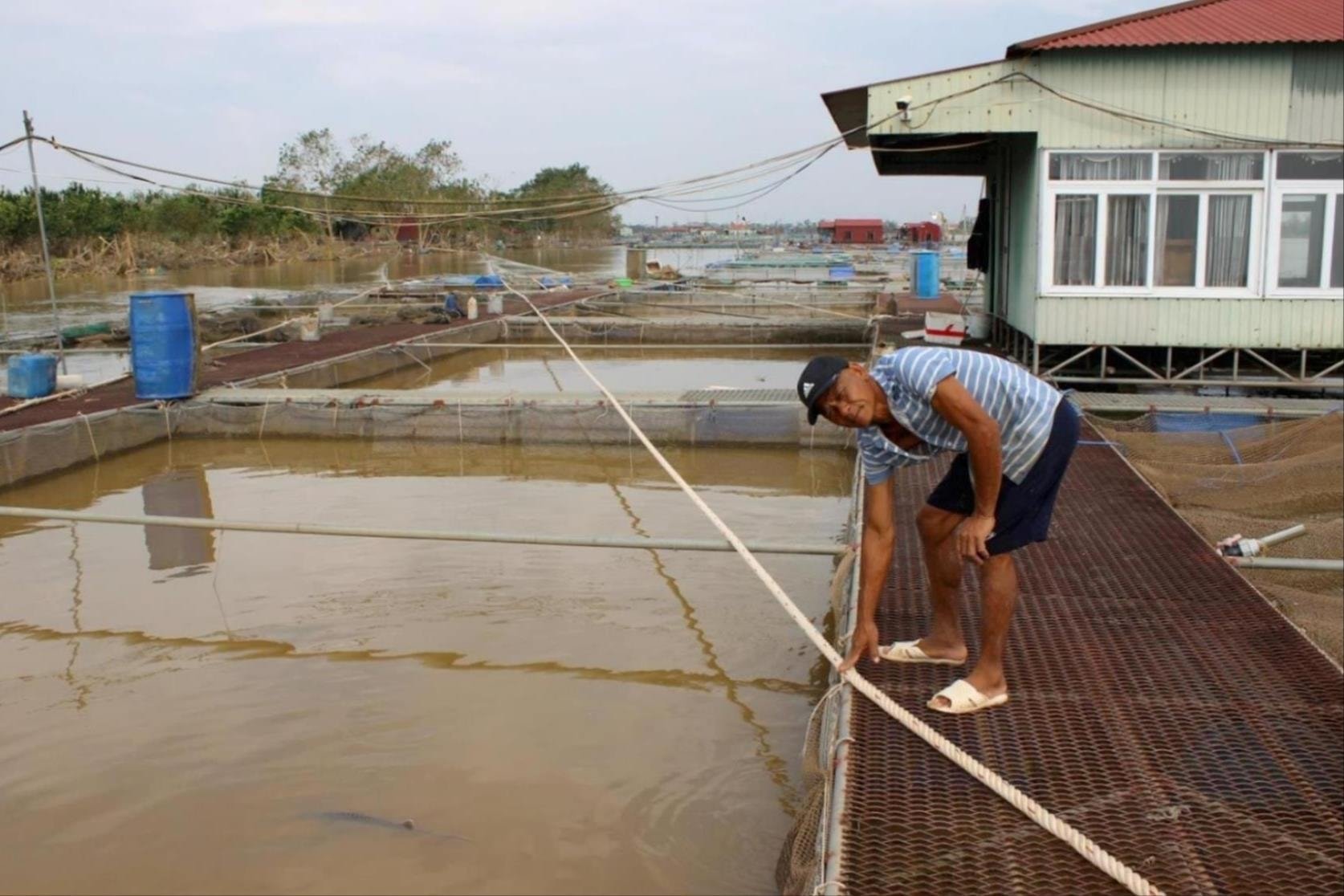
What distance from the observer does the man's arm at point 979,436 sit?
3053 mm

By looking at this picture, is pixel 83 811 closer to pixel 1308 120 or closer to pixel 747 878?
pixel 747 878

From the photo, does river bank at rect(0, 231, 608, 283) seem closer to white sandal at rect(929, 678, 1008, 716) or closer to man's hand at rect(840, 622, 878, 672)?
man's hand at rect(840, 622, 878, 672)

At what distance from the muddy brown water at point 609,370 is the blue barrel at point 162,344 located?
293cm

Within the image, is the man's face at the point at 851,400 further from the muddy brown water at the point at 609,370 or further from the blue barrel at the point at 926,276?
the blue barrel at the point at 926,276

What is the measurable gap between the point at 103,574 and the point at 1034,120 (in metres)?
7.51

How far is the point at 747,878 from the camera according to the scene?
3574 millimetres

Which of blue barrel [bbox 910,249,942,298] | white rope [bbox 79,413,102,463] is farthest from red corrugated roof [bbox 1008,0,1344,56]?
blue barrel [bbox 910,249,942,298]

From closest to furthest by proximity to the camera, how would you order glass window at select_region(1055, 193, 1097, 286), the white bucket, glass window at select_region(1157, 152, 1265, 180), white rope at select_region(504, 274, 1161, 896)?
white rope at select_region(504, 274, 1161, 896) < glass window at select_region(1157, 152, 1265, 180) < glass window at select_region(1055, 193, 1097, 286) < the white bucket

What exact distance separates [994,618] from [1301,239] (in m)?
7.22

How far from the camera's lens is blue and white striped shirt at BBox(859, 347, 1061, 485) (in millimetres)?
3152

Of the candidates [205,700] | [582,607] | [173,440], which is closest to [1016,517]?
[582,607]

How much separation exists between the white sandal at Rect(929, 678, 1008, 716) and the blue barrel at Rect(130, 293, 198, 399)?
856 centimetres

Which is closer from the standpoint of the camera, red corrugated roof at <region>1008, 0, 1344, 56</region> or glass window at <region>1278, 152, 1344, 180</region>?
red corrugated roof at <region>1008, 0, 1344, 56</region>

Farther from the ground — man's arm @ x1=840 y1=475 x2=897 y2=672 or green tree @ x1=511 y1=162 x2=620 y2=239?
green tree @ x1=511 y1=162 x2=620 y2=239
